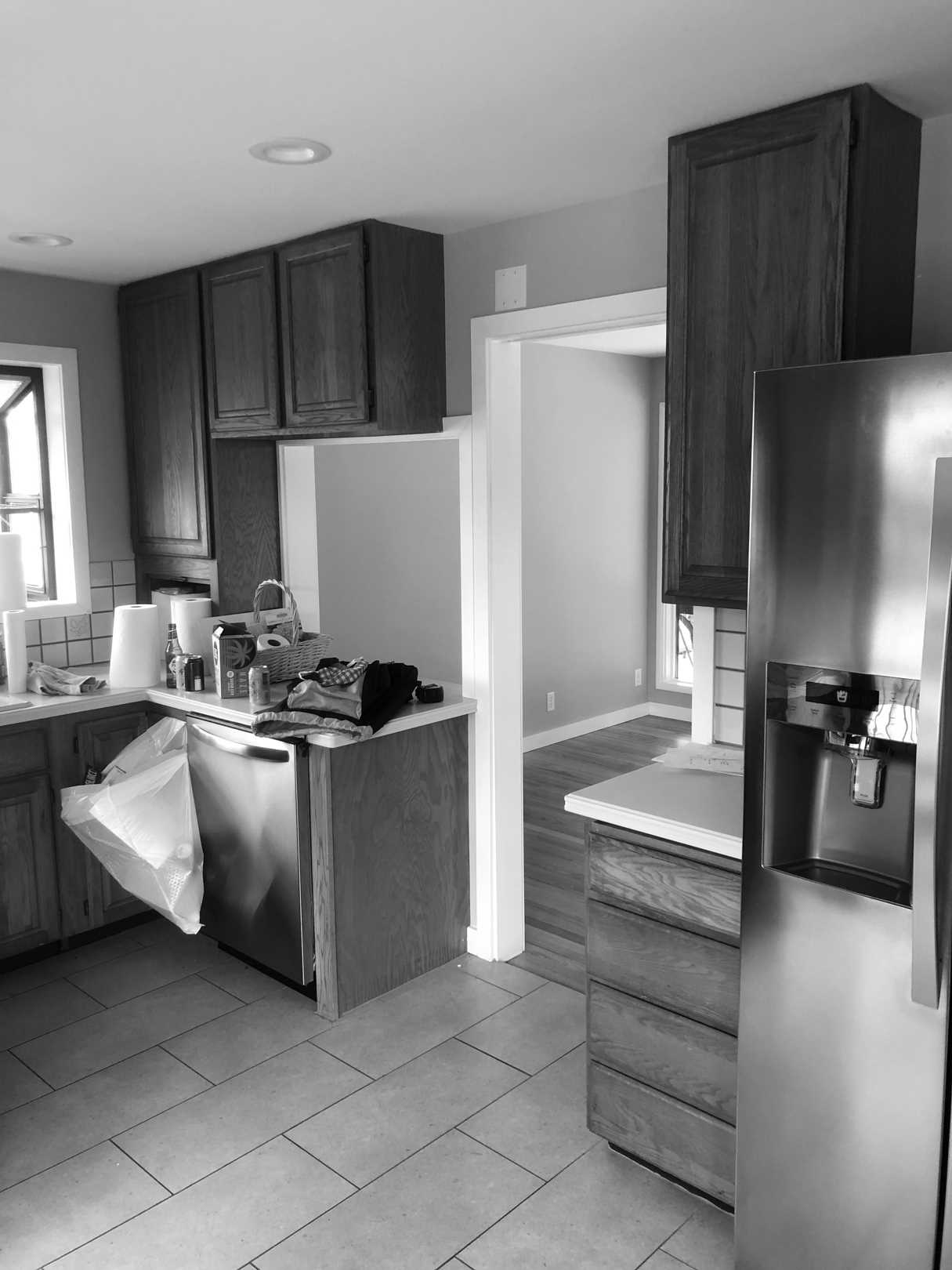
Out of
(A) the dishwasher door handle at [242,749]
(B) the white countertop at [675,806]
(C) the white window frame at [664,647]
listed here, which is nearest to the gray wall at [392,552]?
(C) the white window frame at [664,647]

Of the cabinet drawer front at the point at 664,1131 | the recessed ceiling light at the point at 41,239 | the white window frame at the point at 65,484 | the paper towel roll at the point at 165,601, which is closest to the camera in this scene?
the cabinet drawer front at the point at 664,1131

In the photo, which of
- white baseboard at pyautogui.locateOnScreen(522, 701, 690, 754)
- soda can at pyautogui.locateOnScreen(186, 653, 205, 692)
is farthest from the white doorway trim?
white baseboard at pyautogui.locateOnScreen(522, 701, 690, 754)

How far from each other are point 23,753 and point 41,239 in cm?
156

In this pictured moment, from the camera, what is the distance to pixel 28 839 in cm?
332

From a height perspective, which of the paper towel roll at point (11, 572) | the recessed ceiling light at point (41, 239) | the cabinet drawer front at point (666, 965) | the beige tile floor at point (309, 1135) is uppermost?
the recessed ceiling light at point (41, 239)

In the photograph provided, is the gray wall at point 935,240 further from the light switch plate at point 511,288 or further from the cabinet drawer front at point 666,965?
the cabinet drawer front at point 666,965

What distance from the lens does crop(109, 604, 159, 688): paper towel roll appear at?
3.56 m

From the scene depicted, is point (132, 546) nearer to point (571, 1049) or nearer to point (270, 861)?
point (270, 861)

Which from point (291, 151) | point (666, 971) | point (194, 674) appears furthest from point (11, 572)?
point (666, 971)

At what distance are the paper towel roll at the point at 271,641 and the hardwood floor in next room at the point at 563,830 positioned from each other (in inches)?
50.1

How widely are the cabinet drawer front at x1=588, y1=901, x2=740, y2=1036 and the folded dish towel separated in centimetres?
199

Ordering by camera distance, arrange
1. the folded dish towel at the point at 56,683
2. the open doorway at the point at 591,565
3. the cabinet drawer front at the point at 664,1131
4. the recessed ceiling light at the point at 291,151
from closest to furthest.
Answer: the cabinet drawer front at the point at 664,1131
the recessed ceiling light at the point at 291,151
the folded dish towel at the point at 56,683
the open doorway at the point at 591,565

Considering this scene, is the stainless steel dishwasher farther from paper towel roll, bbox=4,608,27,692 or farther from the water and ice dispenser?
the water and ice dispenser

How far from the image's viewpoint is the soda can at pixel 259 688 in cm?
317
